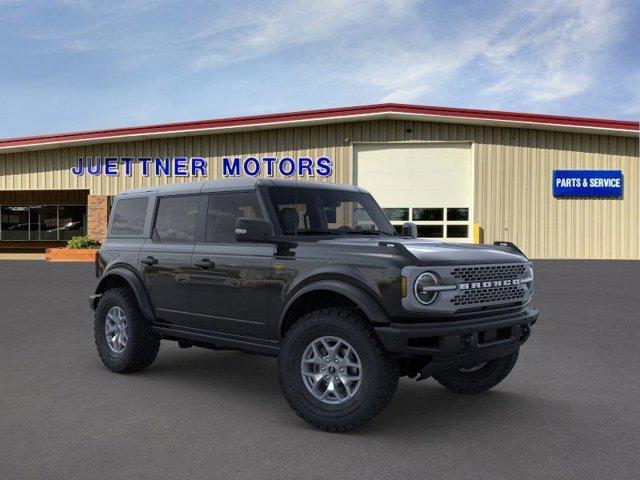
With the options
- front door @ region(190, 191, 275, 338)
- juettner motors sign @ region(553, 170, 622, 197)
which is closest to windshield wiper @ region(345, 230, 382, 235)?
front door @ region(190, 191, 275, 338)

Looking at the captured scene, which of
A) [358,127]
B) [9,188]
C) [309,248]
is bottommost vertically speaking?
[309,248]

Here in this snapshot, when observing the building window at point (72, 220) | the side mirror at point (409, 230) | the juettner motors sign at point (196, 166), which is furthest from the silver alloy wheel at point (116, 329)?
the building window at point (72, 220)

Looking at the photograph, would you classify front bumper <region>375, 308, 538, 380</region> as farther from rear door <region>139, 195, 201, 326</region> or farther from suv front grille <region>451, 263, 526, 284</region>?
rear door <region>139, 195, 201, 326</region>

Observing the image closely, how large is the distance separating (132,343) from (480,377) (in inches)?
132

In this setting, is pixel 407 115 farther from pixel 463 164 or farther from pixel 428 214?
pixel 428 214

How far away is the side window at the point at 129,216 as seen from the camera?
675cm

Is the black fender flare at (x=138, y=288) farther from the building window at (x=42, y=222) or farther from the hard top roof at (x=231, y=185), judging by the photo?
the building window at (x=42, y=222)

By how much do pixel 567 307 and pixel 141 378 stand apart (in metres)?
8.56

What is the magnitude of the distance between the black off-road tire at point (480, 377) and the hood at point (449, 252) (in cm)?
97

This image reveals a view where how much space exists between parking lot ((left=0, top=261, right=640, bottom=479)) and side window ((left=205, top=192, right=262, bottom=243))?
1.41 metres

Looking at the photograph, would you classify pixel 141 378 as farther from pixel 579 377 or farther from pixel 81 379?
pixel 579 377

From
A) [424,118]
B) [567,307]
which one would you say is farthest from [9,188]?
[567,307]

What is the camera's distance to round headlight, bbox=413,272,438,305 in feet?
14.5

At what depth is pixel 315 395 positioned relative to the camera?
15.6ft
